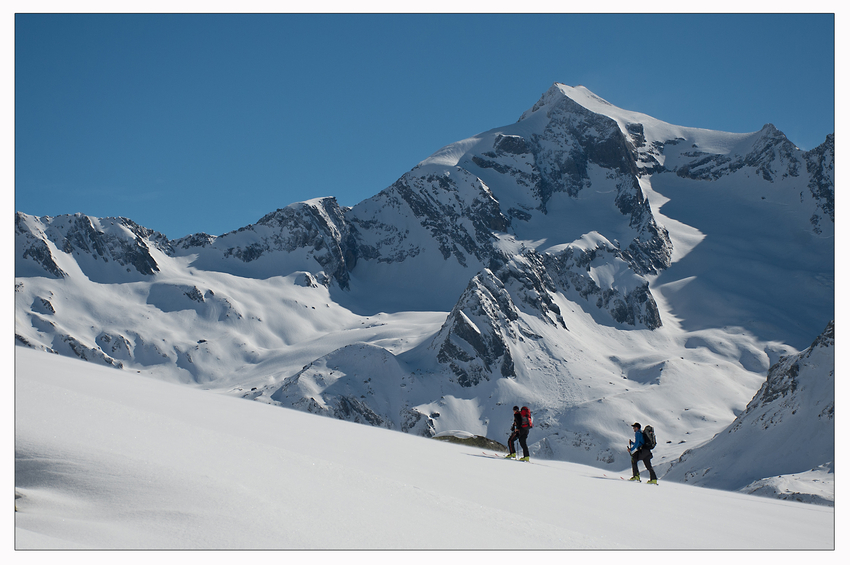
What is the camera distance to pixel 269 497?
854 centimetres

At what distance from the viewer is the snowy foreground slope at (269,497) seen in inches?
303

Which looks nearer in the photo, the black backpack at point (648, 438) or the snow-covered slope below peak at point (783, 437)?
the black backpack at point (648, 438)

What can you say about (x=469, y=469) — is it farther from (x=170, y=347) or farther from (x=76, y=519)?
(x=170, y=347)

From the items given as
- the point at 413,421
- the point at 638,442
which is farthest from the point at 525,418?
the point at 413,421

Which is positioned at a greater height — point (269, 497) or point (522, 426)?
point (522, 426)

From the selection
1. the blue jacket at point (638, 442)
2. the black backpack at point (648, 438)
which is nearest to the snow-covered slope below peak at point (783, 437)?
the blue jacket at point (638, 442)

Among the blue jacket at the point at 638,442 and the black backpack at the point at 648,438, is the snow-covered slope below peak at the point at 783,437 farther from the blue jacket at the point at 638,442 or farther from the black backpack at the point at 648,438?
the black backpack at the point at 648,438

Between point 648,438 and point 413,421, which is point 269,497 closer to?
point 648,438

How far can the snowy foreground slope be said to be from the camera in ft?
25.3

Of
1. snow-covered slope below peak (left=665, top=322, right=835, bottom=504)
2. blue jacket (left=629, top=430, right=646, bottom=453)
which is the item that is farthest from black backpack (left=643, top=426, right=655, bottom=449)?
snow-covered slope below peak (left=665, top=322, right=835, bottom=504)

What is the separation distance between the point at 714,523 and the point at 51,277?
703 ft

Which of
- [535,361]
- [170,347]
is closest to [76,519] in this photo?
[535,361]

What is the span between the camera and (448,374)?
14800cm
